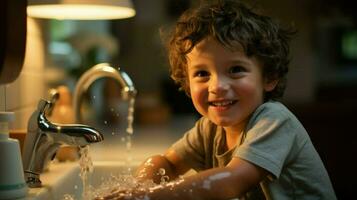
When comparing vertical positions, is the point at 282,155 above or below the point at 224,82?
below

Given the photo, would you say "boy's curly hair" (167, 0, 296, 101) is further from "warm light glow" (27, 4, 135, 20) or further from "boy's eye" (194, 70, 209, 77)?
"warm light glow" (27, 4, 135, 20)

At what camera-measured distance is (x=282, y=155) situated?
794 mm

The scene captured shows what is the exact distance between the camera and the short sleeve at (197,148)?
40.0 inches

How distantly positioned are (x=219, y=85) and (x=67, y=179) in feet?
1.28

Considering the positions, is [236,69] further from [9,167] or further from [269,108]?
[9,167]

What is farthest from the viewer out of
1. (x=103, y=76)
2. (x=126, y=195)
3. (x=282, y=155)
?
(x=103, y=76)

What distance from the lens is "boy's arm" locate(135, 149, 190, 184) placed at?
0.95 meters

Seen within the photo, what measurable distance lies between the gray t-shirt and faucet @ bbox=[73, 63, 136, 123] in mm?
289

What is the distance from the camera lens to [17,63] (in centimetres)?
59

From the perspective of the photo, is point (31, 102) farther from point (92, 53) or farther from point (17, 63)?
point (92, 53)

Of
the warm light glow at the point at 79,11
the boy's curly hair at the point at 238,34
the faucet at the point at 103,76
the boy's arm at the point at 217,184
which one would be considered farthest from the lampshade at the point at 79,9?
the boy's arm at the point at 217,184

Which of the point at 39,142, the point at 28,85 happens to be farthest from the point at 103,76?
the point at 39,142

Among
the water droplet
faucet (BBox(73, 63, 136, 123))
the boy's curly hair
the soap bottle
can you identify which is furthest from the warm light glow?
the soap bottle

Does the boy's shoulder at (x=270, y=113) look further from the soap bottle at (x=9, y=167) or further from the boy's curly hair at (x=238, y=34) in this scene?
the soap bottle at (x=9, y=167)
